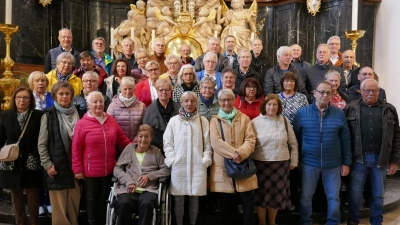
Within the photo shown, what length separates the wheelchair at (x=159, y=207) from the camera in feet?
12.9

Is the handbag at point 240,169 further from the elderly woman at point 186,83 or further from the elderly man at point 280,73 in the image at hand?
the elderly man at point 280,73

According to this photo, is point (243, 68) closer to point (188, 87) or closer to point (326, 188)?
point (188, 87)

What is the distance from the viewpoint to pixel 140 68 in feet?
18.1

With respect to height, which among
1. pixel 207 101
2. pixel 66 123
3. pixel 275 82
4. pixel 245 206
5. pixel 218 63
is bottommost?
pixel 245 206

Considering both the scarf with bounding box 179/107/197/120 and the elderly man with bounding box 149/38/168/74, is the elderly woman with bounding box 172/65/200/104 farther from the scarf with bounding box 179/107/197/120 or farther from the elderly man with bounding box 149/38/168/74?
the elderly man with bounding box 149/38/168/74

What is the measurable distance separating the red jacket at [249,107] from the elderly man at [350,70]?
1.98m

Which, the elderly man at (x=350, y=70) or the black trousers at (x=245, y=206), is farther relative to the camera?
the elderly man at (x=350, y=70)

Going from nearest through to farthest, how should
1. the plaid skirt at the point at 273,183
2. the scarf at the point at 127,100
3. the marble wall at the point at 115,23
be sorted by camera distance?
the plaid skirt at the point at 273,183
the scarf at the point at 127,100
the marble wall at the point at 115,23

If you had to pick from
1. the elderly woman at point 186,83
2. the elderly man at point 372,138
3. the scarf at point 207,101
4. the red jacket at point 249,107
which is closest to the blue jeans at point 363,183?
the elderly man at point 372,138

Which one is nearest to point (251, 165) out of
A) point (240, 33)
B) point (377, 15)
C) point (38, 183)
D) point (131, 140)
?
point (131, 140)

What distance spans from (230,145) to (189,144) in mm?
412

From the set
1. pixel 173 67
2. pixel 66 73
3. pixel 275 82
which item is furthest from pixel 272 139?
pixel 66 73

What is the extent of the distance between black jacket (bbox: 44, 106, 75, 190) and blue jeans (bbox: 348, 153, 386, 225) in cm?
301

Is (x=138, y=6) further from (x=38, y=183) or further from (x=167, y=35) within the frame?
(x=38, y=183)
